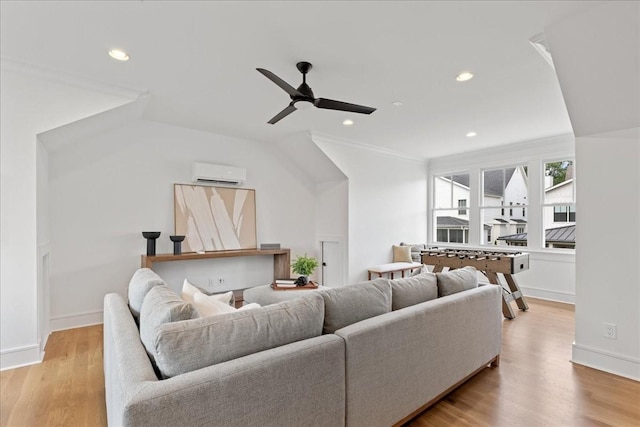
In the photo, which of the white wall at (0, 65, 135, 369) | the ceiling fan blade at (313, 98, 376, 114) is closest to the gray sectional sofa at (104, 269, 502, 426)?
the white wall at (0, 65, 135, 369)

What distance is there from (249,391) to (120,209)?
3594 mm

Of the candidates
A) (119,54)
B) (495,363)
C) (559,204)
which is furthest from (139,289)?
(559,204)

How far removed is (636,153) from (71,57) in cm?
460

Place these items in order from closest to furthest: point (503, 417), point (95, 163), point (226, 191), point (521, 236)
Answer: point (503, 417), point (95, 163), point (226, 191), point (521, 236)

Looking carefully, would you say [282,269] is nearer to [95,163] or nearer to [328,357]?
[95,163]

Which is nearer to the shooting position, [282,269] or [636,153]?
[636,153]

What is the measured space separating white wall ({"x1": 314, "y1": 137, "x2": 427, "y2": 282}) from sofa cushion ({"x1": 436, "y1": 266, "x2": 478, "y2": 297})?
2.74m

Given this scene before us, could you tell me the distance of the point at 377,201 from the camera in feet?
18.9

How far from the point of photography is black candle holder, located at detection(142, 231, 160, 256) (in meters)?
3.88

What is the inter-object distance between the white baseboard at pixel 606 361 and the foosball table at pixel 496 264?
0.99 meters

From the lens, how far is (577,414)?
2027 millimetres

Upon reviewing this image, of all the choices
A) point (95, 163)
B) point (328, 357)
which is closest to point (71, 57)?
point (95, 163)

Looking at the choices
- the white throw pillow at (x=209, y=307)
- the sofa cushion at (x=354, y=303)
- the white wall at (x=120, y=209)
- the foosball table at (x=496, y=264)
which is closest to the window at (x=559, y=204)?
the foosball table at (x=496, y=264)

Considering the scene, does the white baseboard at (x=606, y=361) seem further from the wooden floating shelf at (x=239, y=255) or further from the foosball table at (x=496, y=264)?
the wooden floating shelf at (x=239, y=255)
